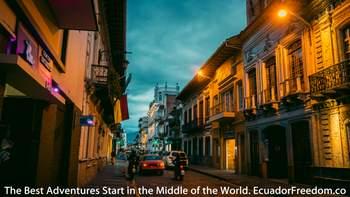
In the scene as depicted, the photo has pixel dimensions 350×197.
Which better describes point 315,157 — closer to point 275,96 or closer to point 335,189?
point 335,189

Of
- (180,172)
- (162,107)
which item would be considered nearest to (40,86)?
(180,172)

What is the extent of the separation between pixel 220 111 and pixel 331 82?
14656 mm

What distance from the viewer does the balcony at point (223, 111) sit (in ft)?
78.0

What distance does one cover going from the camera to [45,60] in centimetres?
642

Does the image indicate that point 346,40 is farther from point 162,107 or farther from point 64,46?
point 162,107

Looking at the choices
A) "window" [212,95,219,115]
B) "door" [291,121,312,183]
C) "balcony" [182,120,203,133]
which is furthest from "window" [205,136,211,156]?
"door" [291,121,312,183]

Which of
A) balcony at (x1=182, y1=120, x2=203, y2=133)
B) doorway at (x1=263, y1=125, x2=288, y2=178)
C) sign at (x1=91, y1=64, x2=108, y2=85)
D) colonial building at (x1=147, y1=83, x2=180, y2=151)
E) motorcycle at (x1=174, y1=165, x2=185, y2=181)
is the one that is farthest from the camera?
colonial building at (x1=147, y1=83, x2=180, y2=151)

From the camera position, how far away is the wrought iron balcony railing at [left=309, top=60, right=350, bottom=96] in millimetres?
11914

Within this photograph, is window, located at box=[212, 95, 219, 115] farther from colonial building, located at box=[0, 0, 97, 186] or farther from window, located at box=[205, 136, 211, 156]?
colonial building, located at box=[0, 0, 97, 186]

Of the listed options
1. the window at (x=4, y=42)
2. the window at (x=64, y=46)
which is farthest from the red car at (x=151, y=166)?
the window at (x=4, y=42)

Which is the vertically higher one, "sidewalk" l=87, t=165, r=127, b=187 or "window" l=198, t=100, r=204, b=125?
"window" l=198, t=100, r=204, b=125

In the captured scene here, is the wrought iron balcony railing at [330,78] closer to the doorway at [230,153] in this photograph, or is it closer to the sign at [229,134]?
the sign at [229,134]

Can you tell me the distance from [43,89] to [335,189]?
12.2m

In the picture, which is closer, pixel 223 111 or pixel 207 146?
pixel 223 111
